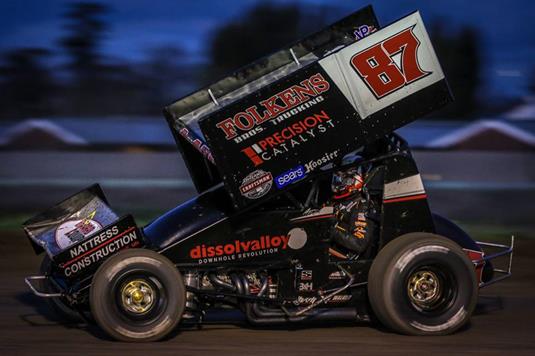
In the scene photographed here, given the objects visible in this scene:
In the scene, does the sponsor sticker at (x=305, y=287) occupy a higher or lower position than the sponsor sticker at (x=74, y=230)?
lower

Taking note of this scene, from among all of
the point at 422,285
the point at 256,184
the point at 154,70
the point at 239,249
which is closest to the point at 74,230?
the point at 239,249

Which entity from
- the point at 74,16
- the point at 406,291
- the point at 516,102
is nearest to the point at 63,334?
the point at 406,291

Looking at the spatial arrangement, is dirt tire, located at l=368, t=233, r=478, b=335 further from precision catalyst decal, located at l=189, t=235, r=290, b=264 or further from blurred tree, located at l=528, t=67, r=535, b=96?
blurred tree, located at l=528, t=67, r=535, b=96

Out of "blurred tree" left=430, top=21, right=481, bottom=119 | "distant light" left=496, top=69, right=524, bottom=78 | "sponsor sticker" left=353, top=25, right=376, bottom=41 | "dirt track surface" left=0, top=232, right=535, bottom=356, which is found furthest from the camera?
"blurred tree" left=430, top=21, right=481, bottom=119

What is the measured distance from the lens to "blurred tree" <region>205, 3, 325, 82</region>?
64.1ft

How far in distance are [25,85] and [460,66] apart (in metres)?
9.06

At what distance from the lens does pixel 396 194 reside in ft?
24.6

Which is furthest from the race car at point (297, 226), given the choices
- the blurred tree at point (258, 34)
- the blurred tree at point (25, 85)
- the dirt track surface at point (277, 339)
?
the blurred tree at point (25, 85)

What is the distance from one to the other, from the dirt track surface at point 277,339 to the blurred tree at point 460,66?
10.2 meters

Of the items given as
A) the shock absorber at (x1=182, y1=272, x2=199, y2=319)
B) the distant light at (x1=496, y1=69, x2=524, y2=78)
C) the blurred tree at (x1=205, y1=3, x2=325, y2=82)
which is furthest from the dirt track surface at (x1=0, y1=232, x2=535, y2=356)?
the blurred tree at (x1=205, y1=3, x2=325, y2=82)

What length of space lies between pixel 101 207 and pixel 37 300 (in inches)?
61.0

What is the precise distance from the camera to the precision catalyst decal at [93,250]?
7262 millimetres

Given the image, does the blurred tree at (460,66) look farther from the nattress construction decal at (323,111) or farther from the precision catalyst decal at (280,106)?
the precision catalyst decal at (280,106)

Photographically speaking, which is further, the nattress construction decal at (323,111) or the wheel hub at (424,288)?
the wheel hub at (424,288)
